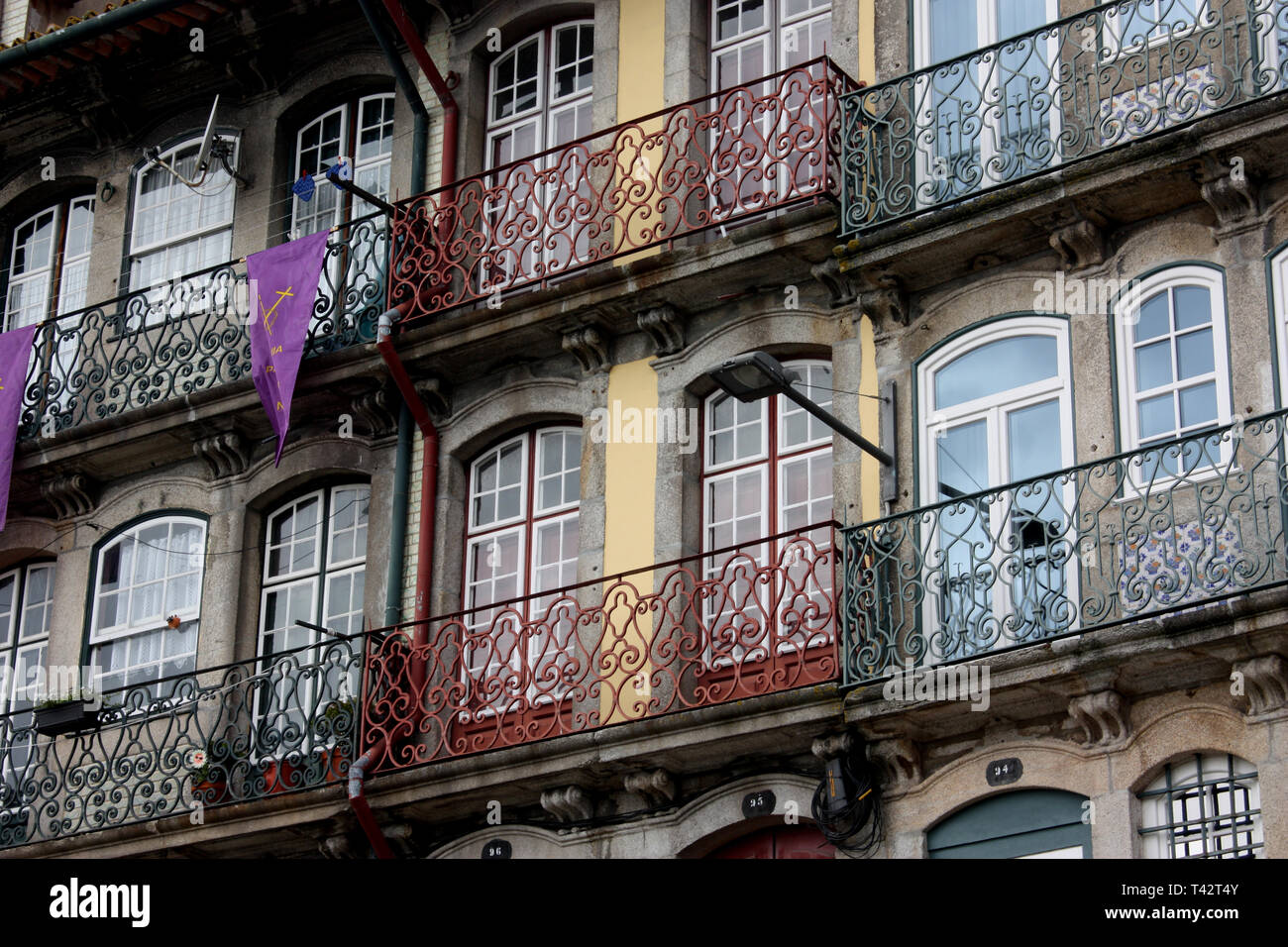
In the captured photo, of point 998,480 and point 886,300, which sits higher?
point 886,300

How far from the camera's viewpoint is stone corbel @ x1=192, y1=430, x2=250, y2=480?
21.6 metres

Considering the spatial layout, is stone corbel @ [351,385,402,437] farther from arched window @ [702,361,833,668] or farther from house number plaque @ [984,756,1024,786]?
house number plaque @ [984,756,1024,786]

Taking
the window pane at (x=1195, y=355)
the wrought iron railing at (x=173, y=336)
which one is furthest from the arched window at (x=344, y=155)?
the window pane at (x=1195, y=355)

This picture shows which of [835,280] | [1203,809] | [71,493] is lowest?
[1203,809]

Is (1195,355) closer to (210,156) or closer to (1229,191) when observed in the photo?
(1229,191)

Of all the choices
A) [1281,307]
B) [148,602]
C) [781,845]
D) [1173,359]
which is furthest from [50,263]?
[1281,307]

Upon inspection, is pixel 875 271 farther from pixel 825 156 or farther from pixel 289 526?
pixel 289 526

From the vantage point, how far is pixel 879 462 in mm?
18328

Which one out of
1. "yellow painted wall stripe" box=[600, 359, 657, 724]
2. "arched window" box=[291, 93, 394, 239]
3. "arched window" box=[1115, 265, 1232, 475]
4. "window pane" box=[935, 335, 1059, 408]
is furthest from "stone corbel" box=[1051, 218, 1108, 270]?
"arched window" box=[291, 93, 394, 239]

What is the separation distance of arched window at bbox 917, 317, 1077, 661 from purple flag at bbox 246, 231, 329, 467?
16.3 feet

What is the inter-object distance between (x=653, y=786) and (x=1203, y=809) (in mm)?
3781

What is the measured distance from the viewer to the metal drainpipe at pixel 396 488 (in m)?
19.0

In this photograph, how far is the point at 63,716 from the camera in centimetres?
2083

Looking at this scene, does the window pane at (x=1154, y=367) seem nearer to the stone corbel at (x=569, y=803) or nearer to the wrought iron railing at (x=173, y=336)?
the stone corbel at (x=569, y=803)
